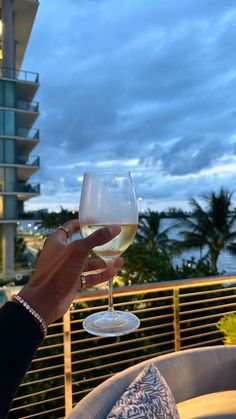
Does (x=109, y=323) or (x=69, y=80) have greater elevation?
(x=69, y=80)

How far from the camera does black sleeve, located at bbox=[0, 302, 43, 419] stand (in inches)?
16.8

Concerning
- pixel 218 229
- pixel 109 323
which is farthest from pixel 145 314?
pixel 218 229

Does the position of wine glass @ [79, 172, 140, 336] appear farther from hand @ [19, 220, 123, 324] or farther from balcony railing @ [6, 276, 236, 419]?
balcony railing @ [6, 276, 236, 419]

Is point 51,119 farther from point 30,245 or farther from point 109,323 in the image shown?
point 109,323

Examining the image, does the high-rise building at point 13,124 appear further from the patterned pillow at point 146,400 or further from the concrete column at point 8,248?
the patterned pillow at point 146,400

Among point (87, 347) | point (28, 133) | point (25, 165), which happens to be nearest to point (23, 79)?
point (28, 133)

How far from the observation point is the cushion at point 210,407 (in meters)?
1.37

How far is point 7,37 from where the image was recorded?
2109 cm

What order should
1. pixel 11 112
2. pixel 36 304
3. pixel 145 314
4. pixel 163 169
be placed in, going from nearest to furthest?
pixel 36 304
pixel 145 314
pixel 11 112
pixel 163 169

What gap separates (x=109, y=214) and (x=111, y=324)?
0.18m

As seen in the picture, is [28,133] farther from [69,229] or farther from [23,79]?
[69,229]

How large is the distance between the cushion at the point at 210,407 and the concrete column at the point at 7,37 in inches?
893

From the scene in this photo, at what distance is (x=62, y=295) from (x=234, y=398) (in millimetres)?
1265

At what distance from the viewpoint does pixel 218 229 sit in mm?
18094
